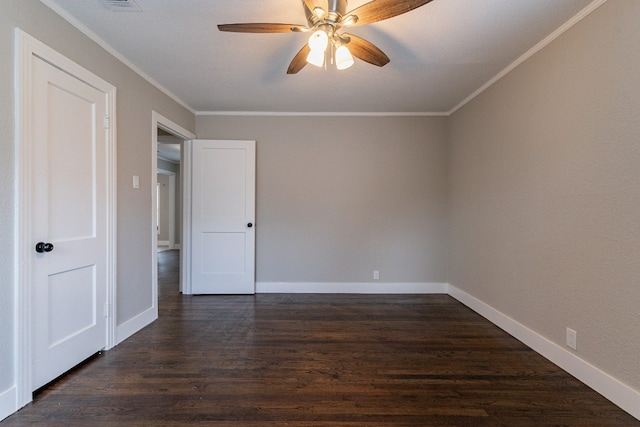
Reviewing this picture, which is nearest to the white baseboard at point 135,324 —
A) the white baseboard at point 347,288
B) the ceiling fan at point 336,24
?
the white baseboard at point 347,288

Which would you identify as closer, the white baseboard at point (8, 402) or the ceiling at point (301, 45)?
the white baseboard at point (8, 402)

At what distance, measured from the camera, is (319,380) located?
191cm

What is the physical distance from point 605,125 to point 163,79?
3.55 meters

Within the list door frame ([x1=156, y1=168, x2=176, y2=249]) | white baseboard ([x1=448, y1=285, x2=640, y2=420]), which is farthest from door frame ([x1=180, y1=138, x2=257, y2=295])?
door frame ([x1=156, y1=168, x2=176, y2=249])

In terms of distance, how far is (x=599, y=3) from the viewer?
176 centimetres

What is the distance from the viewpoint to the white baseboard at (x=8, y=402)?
1539 mm

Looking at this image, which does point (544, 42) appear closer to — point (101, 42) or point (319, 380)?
point (319, 380)

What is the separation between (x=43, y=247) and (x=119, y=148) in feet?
3.29

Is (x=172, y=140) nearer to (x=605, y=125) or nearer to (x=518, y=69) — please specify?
(x=518, y=69)

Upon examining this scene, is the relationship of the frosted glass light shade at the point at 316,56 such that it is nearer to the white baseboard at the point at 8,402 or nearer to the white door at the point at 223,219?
the white door at the point at 223,219

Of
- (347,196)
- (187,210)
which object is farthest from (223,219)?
(347,196)

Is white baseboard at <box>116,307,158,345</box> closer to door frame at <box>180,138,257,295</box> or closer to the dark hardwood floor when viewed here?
the dark hardwood floor

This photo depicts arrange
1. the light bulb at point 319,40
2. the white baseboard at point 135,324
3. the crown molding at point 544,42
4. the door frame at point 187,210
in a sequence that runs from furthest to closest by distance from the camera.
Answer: the door frame at point 187,210, the white baseboard at point 135,324, the crown molding at point 544,42, the light bulb at point 319,40

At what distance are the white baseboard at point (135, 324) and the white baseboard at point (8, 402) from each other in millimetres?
791
